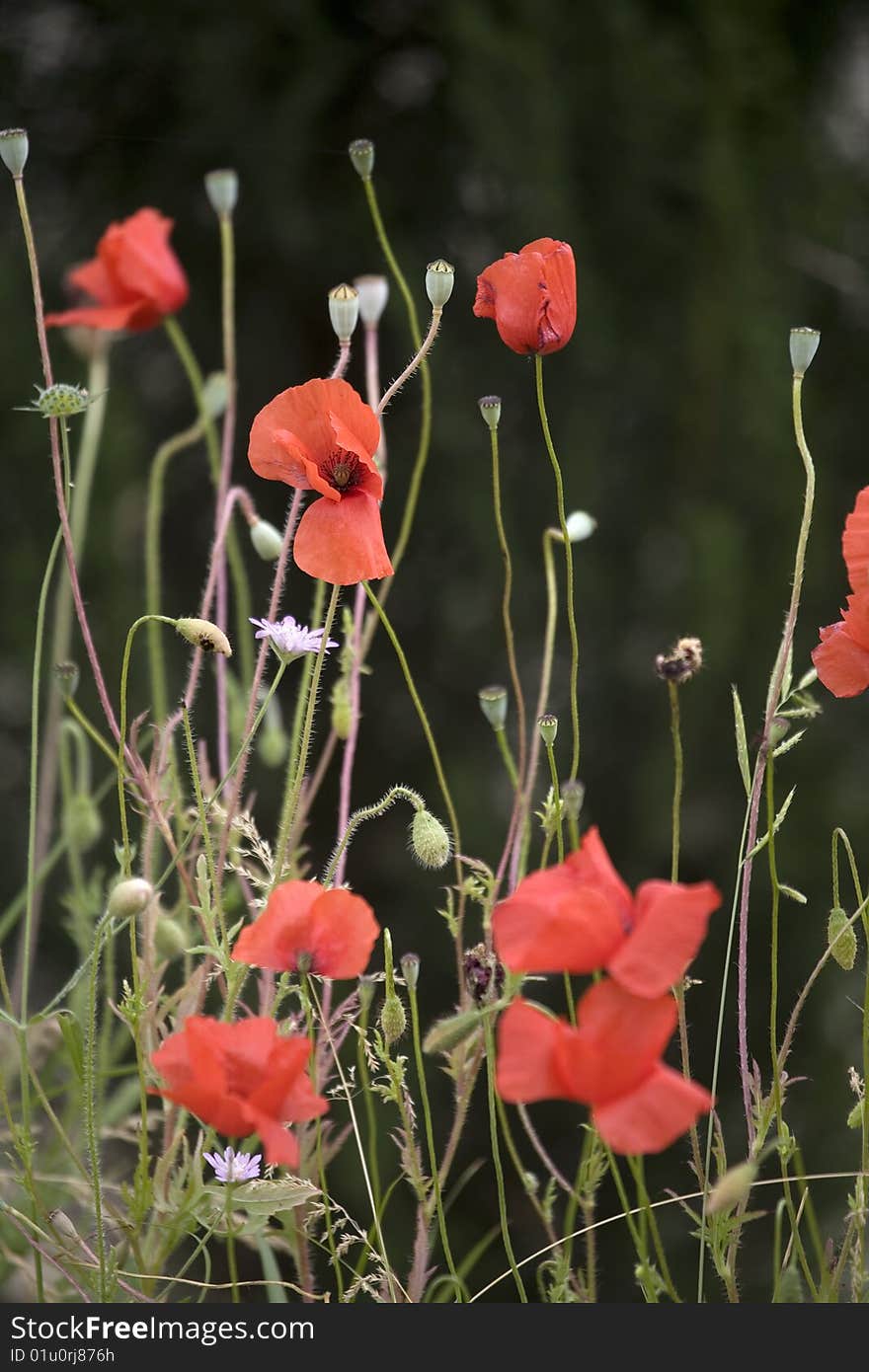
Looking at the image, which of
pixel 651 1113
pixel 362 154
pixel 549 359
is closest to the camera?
pixel 651 1113

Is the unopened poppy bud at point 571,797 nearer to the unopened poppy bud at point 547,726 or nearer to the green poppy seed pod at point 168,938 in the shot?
the unopened poppy bud at point 547,726

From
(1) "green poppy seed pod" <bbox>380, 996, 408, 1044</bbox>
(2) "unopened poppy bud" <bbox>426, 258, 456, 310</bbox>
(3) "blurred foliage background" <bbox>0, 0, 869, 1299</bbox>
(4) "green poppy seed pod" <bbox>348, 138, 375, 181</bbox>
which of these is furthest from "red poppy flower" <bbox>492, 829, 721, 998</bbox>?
(3) "blurred foliage background" <bbox>0, 0, 869, 1299</bbox>

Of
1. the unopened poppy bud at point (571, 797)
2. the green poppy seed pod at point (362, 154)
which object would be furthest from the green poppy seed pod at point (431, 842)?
the green poppy seed pod at point (362, 154)

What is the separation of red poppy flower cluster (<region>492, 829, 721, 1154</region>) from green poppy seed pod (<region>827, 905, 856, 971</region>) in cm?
13

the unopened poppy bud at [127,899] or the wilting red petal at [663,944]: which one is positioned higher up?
the wilting red petal at [663,944]

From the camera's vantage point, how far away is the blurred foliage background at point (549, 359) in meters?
1.30

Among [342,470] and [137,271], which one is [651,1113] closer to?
[342,470]

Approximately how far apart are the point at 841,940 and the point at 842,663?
0.09 metres

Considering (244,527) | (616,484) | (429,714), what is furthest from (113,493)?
(616,484)

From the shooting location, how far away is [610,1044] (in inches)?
13.9

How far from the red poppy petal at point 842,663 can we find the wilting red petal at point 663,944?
135 mm

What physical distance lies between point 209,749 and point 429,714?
8.8 inches

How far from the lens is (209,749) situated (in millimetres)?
1310

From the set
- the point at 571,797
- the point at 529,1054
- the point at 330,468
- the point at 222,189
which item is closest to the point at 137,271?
the point at 222,189
